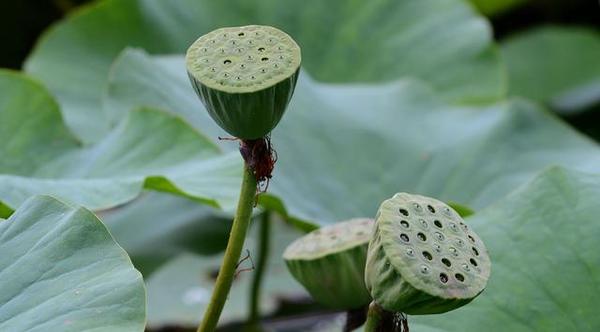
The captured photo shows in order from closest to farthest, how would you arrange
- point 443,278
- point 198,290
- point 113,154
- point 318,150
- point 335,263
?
point 443,278, point 335,263, point 113,154, point 318,150, point 198,290

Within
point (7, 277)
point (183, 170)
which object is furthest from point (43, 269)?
point (183, 170)

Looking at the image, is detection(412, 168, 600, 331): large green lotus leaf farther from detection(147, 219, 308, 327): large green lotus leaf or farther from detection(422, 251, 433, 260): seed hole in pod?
detection(147, 219, 308, 327): large green lotus leaf

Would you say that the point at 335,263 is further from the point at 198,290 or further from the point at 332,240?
the point at 198,290

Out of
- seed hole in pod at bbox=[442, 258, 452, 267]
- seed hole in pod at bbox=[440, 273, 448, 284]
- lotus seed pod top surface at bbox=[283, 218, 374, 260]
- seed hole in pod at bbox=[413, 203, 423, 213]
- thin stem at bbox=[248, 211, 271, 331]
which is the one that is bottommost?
thin stem at bbox=[248, 211, 271, 331]

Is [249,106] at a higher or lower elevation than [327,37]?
higher

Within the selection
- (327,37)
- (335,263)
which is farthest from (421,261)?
(327,37)

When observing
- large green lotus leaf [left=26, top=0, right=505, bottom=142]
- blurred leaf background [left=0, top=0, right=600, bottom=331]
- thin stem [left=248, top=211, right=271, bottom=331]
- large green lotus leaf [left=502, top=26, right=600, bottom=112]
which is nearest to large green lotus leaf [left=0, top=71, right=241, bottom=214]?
blurred leaf background [left=0, top=0, right=600, bottom=331]

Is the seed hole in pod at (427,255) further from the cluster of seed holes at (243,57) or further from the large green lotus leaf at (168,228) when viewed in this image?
the large green lotus leaf at (168,228)
